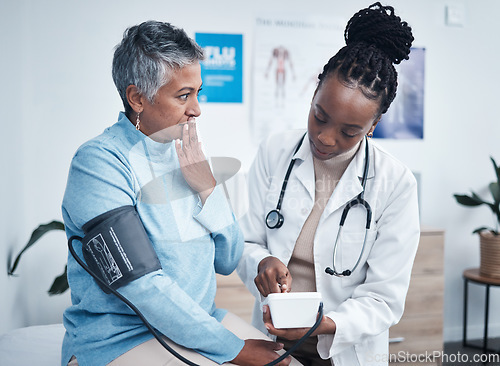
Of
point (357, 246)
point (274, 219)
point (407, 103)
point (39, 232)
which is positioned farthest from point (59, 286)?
point (407, 103)

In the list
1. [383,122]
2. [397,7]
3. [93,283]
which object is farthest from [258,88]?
[93,283]

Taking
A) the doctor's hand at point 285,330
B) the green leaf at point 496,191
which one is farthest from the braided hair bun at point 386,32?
the green leaf at point 496,191

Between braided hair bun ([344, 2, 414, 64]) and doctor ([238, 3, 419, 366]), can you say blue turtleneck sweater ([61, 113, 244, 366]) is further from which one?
braided hair bun ([344, 2, 414, 64])

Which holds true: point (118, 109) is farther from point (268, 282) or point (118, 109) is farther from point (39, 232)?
point (268, 282)

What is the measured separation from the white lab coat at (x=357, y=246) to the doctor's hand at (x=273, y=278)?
0.25 ft

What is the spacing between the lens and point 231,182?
3.73 ft

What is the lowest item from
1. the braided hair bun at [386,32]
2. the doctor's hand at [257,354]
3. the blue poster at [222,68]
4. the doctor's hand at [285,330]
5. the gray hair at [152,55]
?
the doctor's hand at [257,354]

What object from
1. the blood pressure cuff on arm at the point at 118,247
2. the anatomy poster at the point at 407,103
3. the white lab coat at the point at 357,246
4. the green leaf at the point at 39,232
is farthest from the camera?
the anatomy poster at the point at 407,103

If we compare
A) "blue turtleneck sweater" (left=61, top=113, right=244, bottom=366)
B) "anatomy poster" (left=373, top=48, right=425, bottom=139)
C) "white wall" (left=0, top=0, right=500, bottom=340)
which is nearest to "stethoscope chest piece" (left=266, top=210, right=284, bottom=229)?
"blue turtleneck sweater" (left=61, top=113, right=244, bottom=366)

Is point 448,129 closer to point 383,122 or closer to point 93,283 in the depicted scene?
point 383,122

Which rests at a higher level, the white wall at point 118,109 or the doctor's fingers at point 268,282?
the white wall at point 118,109

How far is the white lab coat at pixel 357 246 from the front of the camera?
1.23m

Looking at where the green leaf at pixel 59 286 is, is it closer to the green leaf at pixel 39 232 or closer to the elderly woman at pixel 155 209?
the green leaf at pixel 39 232

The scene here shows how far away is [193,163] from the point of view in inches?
40.4
